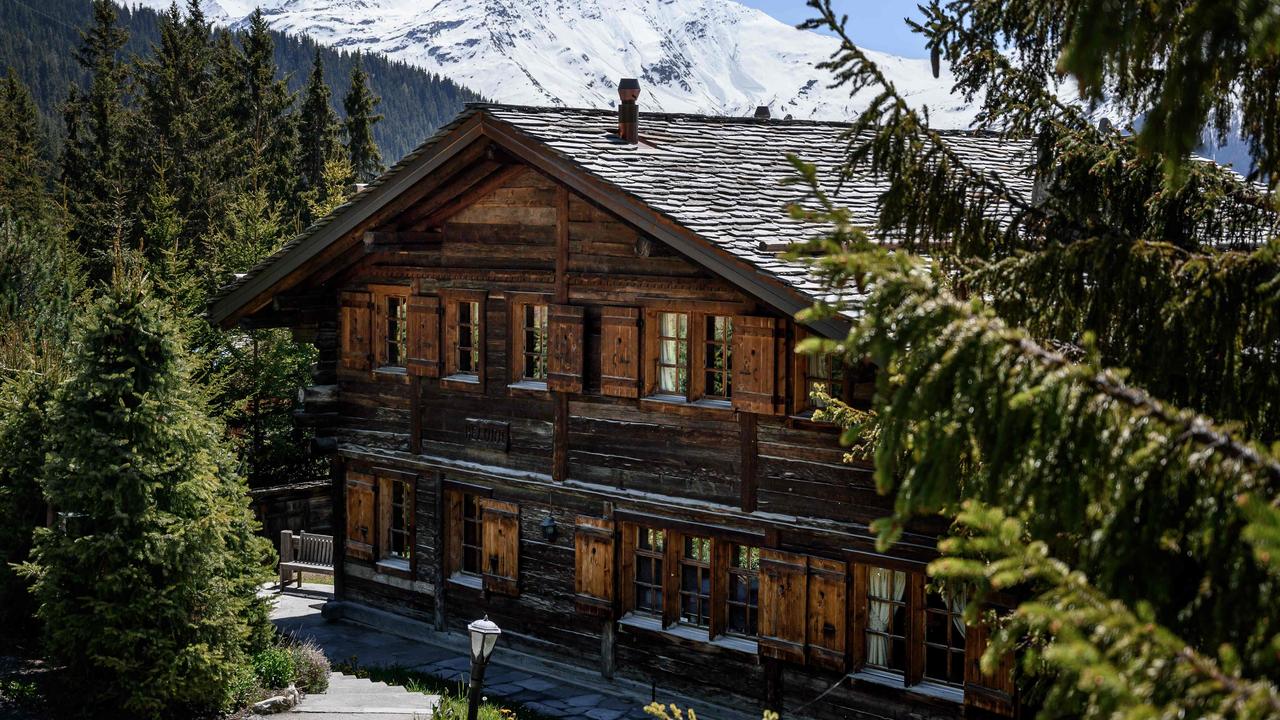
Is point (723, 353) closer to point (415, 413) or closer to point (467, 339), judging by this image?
point (467, 339)

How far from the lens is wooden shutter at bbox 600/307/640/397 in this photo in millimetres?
14383

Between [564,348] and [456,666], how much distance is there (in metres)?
4.48

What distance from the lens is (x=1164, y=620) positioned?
452 centimetres

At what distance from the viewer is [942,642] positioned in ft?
41.9

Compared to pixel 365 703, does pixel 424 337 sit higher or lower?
higher

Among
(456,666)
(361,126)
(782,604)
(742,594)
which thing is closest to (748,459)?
(782,604)

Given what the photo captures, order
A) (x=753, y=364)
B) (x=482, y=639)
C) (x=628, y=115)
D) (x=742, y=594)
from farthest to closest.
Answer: (x=628, y=115) → (x=742, y=594) → (x=753, y=364) → (x=482, y=639)

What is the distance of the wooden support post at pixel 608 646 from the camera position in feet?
49.7

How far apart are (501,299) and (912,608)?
6355 millimetres

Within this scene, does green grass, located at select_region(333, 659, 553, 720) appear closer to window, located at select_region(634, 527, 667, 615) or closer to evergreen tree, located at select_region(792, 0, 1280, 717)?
window, located at select_region(634, 527, 667, 615)

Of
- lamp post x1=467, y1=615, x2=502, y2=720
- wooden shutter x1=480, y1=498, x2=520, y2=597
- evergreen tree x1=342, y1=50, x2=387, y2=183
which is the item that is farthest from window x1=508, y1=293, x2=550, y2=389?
evergreen tree x1=342, y1=50, x2=387, y2=183

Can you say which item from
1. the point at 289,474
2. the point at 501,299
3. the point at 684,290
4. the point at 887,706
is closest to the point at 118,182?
the point at 289,474

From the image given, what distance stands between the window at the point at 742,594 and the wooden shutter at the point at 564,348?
2700mm

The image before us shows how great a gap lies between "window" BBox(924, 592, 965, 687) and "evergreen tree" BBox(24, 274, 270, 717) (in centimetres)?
694
